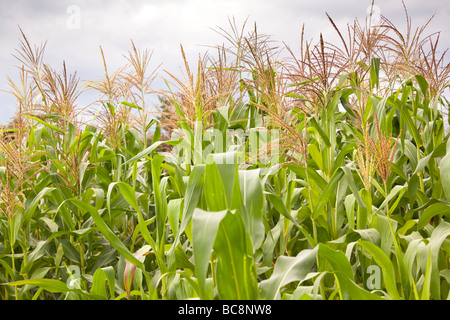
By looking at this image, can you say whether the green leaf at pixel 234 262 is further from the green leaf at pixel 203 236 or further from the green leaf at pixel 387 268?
the green leaf at pixel 387 268

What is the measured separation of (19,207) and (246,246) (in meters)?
1.28

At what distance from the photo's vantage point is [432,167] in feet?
6.84

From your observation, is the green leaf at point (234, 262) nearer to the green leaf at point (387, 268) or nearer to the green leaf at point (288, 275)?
the green leaf at point (288, 275)

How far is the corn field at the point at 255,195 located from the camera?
1370mm

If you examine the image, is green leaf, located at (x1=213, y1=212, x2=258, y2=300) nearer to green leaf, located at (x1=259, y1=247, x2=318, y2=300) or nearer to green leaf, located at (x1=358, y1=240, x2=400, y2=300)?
green leaf, located at (x1=259, y1=247, x2=318, y2=300)

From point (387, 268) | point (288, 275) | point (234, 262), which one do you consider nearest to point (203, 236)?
point (234, 262)

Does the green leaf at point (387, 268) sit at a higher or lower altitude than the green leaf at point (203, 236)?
lower

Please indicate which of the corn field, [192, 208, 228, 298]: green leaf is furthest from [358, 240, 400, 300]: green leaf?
[192, 208, 228, 298]: green leaf

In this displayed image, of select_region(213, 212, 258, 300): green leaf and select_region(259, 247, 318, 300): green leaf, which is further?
select_region(259, 247, 318, 300): green leaf

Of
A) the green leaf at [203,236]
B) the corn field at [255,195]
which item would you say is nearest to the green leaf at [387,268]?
the corn field at [255,195]

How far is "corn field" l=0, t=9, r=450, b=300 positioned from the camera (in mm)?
1370

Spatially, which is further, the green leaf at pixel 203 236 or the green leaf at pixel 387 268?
the green leaf at pixel 387 268

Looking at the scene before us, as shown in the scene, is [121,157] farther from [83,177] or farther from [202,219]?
[202,219]

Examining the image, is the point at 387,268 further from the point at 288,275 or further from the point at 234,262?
the point at 234,262
